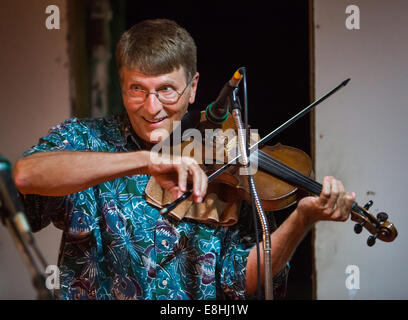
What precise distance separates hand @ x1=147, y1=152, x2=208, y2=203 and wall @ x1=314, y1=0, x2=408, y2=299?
1372 millimetres

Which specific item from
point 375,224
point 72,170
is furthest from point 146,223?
point 375,224

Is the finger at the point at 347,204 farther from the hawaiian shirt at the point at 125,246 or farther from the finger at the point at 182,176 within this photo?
the finger at the point at 182,176

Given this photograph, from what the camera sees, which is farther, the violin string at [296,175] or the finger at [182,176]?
the violin string at [296,175]

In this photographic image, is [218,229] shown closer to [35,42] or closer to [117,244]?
[117,244]

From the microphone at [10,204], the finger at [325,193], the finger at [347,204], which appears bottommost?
the finger at [347,204]

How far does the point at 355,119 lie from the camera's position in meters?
2.49

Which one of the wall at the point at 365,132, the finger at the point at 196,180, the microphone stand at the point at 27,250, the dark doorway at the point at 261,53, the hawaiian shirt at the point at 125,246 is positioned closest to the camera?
the microphone stand at the point at 27,250

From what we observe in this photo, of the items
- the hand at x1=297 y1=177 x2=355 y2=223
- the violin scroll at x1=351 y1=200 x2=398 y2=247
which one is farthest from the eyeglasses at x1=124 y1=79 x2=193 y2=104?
the violin scroll at x1=351 y1=200 x2=398 y2=247

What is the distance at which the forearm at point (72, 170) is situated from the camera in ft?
4.34

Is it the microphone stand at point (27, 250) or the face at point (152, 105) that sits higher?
the face at point (152, 105)

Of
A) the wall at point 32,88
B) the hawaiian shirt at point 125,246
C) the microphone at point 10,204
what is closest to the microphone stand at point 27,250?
the microphone at point 10,204

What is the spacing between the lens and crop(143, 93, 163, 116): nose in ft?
5.57

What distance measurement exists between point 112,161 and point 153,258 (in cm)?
48

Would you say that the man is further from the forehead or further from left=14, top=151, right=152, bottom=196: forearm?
left=14, top=151, right=152, bottom=196: forearm
